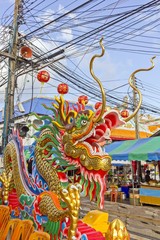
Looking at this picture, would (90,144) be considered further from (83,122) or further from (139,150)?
(139,150)

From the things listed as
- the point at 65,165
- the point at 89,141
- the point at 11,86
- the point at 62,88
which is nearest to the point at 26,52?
the point at 11,86

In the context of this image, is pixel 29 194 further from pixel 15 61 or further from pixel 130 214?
pixel 15 61

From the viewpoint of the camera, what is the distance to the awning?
819 cm

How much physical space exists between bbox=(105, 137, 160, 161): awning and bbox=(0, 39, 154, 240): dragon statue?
4876 millimetres

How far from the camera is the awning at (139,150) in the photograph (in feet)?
26.9

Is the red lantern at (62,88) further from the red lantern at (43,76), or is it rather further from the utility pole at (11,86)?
the utility pole at (11,86)

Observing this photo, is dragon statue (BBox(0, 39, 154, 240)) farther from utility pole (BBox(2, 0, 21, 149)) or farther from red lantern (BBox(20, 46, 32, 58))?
red lantern (BBox(20, 46, 32, 58))

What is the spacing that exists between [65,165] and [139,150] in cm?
588

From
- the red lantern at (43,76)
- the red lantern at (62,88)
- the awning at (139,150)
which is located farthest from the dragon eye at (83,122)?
the awning at (139,150)

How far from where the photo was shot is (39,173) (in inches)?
152

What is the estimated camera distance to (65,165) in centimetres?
338

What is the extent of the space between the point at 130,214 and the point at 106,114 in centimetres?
354

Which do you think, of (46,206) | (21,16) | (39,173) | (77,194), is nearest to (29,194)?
(39,173)

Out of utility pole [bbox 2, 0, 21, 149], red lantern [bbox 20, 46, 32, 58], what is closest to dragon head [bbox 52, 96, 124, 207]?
utility pole [bbox 2, 0, 21, 149]
